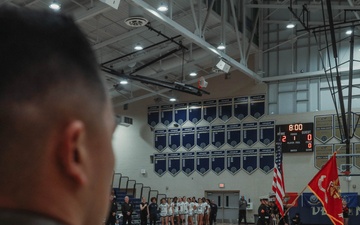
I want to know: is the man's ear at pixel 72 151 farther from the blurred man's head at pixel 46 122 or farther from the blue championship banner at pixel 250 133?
the blue championship banner at pixel 250 133

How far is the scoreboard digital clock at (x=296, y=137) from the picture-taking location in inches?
963

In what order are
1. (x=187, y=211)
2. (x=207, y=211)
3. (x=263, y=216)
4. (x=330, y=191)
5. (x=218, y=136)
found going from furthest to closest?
(x=218, y=136)
(x=207, y=211)
(x=187, y=211)
(x=263, y=216)
(x=330, y=191)

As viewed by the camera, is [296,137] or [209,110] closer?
[296,137]

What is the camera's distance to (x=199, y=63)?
2633 centimetres

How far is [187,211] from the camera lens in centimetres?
2573

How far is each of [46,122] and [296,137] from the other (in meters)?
25.1

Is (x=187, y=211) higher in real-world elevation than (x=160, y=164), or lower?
lower

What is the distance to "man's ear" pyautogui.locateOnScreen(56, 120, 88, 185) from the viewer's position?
558 mm

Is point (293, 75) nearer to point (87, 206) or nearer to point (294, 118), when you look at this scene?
point (294, 118)

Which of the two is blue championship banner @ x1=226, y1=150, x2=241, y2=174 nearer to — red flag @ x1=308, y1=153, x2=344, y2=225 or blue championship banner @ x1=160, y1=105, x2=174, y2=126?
blue championship banner @ x1=160, y1=105, x2=174, y2=126

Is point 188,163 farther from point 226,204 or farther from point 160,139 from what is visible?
point 226,204

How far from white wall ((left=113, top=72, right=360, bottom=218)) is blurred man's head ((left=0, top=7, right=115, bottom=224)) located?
22.2m

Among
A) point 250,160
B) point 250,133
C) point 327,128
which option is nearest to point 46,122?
point 327,128

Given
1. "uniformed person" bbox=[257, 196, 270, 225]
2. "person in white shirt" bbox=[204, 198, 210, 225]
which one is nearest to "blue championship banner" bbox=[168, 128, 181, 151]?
"person in white shirt" bbox=[204, 198, 210, 225]
